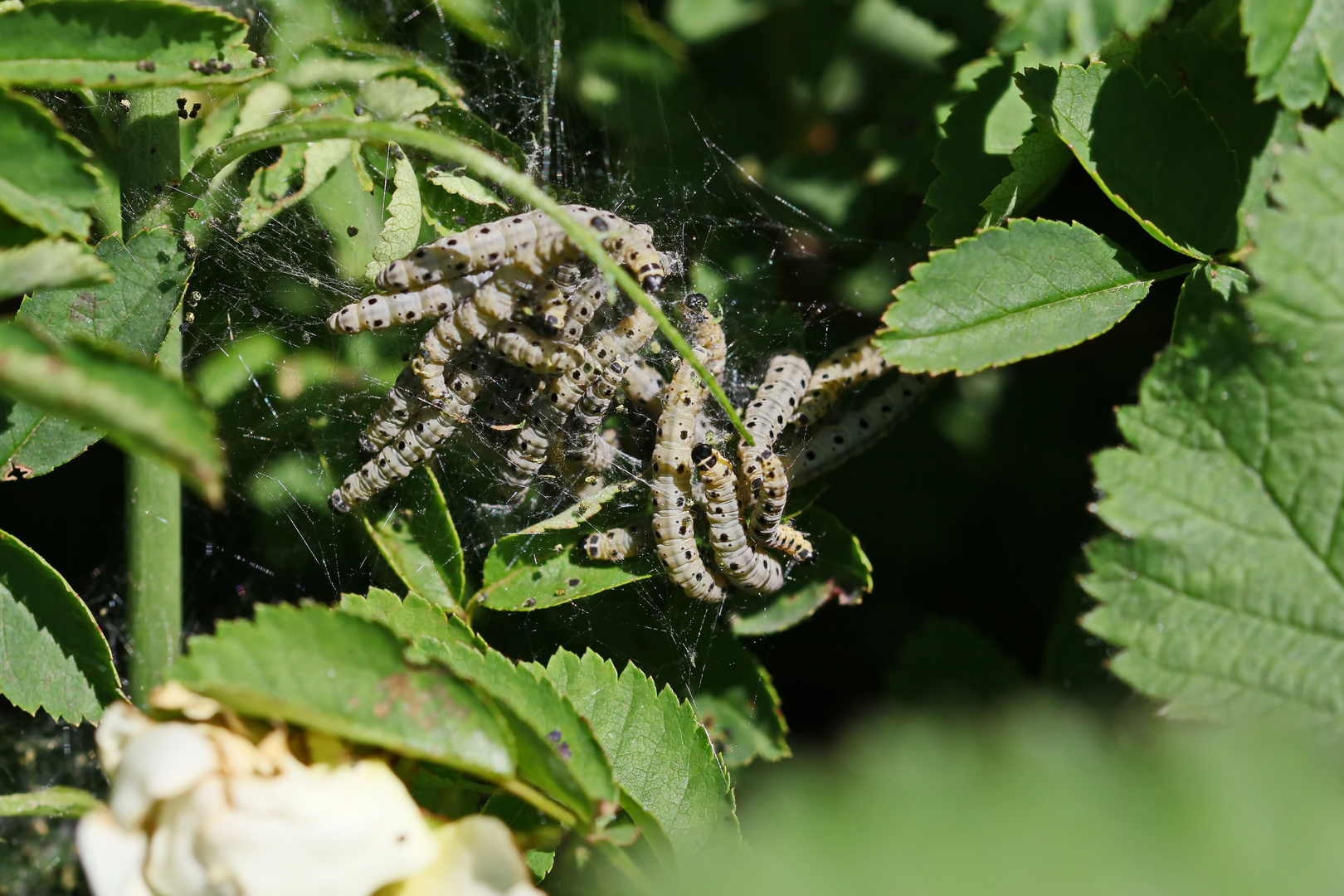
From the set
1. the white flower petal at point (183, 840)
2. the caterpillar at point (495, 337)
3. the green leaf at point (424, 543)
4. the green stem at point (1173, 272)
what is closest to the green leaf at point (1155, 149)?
the green stem at point (1173, 272)

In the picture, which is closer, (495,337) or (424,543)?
(495,337)

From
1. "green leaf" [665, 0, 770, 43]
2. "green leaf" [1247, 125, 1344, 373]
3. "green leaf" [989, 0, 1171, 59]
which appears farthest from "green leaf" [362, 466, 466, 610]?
"green leaf" [665, 0, 770, 43]

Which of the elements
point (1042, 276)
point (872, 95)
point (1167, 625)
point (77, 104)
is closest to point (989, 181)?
point (1042, 276)

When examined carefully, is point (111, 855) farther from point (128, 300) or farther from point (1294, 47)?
point (1294, 47)

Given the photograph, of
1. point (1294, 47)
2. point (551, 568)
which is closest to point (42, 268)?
point (551, 568)

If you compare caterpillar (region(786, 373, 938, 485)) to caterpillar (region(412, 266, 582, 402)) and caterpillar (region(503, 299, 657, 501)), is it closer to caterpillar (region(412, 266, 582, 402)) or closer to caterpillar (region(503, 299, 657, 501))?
caterpillar (region(503, 299, 657, 501))

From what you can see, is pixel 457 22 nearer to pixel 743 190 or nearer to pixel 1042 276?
pixel 743 190

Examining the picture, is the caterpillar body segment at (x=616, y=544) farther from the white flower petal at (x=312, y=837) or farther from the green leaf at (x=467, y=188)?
the white flower petal at (x=312, y=837)
